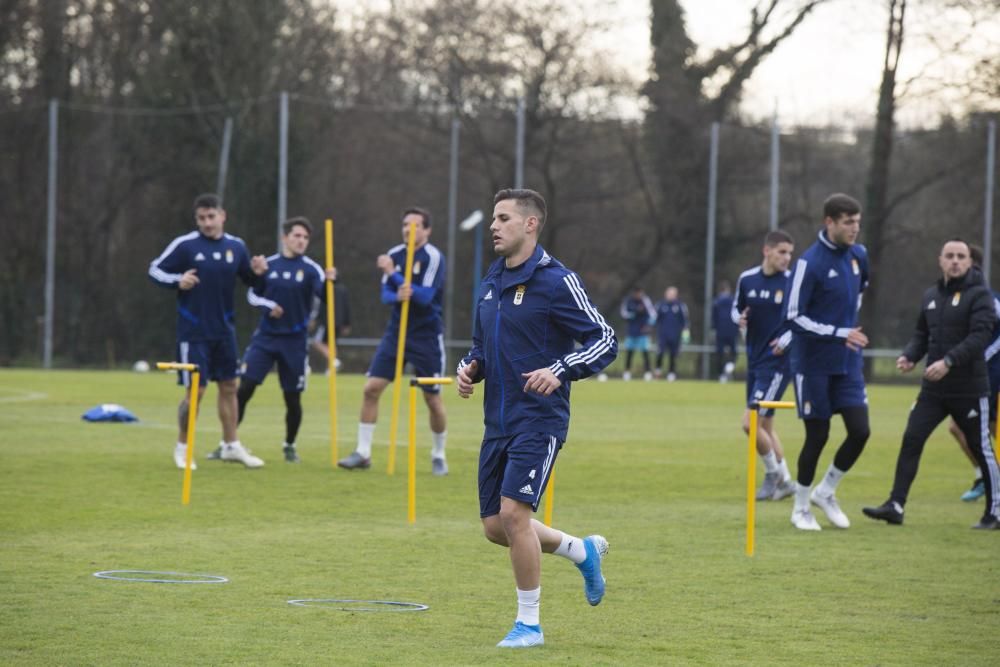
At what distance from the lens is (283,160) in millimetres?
35156

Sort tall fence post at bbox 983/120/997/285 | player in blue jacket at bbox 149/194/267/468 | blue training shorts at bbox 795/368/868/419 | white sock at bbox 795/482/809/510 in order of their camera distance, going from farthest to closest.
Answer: tall fence post at bbox 983/120/997/285 < player in blue jacket at bbox 149/194/267/468 < white sock at bbox 795/482/809/510 < blue training shorts at bbox 795/368/868/419

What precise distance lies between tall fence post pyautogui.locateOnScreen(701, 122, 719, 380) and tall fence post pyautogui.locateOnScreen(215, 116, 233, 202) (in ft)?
38.3

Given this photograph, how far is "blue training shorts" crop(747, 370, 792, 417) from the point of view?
43.9 feet

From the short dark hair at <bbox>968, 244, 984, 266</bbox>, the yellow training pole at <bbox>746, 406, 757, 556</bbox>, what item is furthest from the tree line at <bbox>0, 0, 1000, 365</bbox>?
the yellow training pole at <bbox>746, 406, 757, 556</bbox>

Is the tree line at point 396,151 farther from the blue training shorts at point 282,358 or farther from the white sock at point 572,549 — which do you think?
the white sock at point 572,549

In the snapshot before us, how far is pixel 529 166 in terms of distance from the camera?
39.2 meters

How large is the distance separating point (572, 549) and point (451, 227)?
29818mm

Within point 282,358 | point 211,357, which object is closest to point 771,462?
point 282,358

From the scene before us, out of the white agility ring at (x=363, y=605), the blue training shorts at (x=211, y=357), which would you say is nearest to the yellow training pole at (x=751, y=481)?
the white agility ring at (x=363, y=605)

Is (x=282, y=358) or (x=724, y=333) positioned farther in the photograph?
(x=724, y=333)

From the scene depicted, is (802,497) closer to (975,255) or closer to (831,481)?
(831,481)

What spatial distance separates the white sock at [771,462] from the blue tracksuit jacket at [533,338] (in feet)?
21.0

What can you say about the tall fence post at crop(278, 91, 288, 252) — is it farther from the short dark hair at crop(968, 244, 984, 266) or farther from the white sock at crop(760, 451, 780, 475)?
the short dark hair at crop(968, 244, 984, 266)

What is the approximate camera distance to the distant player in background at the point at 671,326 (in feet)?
121
